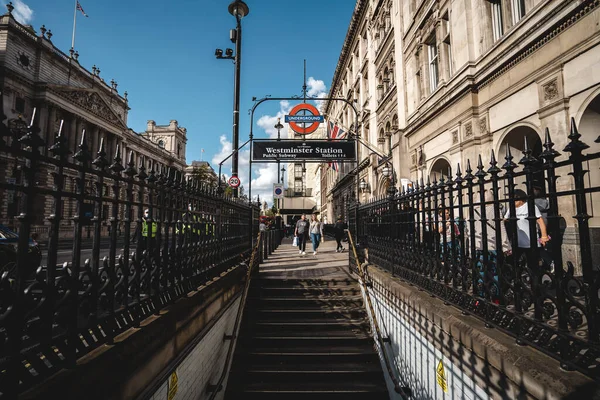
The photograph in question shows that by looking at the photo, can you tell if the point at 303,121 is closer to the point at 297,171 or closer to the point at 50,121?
the point at 50,121

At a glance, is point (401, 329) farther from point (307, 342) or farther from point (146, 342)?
point (146, 342)

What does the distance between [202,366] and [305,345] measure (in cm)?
199

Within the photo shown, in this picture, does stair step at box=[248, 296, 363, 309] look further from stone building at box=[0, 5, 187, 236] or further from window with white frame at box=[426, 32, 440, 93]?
stone building at box=[0, 5, 187, 236]

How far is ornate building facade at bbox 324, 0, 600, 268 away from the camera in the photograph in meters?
6.50

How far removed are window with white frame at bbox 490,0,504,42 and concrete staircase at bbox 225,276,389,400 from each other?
29.0 ft

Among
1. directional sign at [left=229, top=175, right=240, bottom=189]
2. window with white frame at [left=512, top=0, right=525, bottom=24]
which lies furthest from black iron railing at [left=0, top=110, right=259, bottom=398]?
window with white frame at [left=512, top=0, right=525, bottom=24]

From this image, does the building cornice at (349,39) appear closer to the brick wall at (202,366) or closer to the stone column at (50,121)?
the brick wall at (202,366)

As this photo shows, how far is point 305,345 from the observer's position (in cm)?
542

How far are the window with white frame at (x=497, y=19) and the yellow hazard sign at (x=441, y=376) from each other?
10.1 m

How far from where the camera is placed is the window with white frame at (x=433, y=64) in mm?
13117

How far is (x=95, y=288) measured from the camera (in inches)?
88.3

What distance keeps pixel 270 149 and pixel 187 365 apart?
8447 millimetres

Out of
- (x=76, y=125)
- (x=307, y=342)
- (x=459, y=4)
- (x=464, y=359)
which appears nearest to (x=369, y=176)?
(x=459, y=4)

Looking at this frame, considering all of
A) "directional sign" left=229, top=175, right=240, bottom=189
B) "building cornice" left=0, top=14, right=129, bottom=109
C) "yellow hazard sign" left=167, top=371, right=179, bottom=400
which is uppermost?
"building cornice" left=0, top=14, right=129, bottom=109
